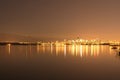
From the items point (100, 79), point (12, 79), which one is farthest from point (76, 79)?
point (12, 79)

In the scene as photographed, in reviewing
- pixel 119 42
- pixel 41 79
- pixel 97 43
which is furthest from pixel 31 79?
pixel 97 43

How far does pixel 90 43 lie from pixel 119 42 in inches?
1019

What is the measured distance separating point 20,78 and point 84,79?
4.22 metres

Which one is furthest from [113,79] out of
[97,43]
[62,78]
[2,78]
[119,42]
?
[97,43]

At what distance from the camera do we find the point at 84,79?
15641mm

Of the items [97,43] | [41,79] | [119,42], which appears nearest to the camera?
[41,79]

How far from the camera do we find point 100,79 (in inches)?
604

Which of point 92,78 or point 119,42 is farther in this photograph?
point 119,42

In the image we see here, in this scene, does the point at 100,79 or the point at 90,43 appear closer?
the point at 100,79

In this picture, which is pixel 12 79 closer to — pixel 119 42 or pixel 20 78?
pixel 20 78

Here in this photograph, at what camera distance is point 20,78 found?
15.7 m

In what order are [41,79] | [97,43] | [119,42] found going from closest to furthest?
[41,79], [119,42], [97,43]

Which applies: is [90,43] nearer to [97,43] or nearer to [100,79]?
[97,43]

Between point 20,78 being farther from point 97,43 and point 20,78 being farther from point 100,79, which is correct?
point 97,43
